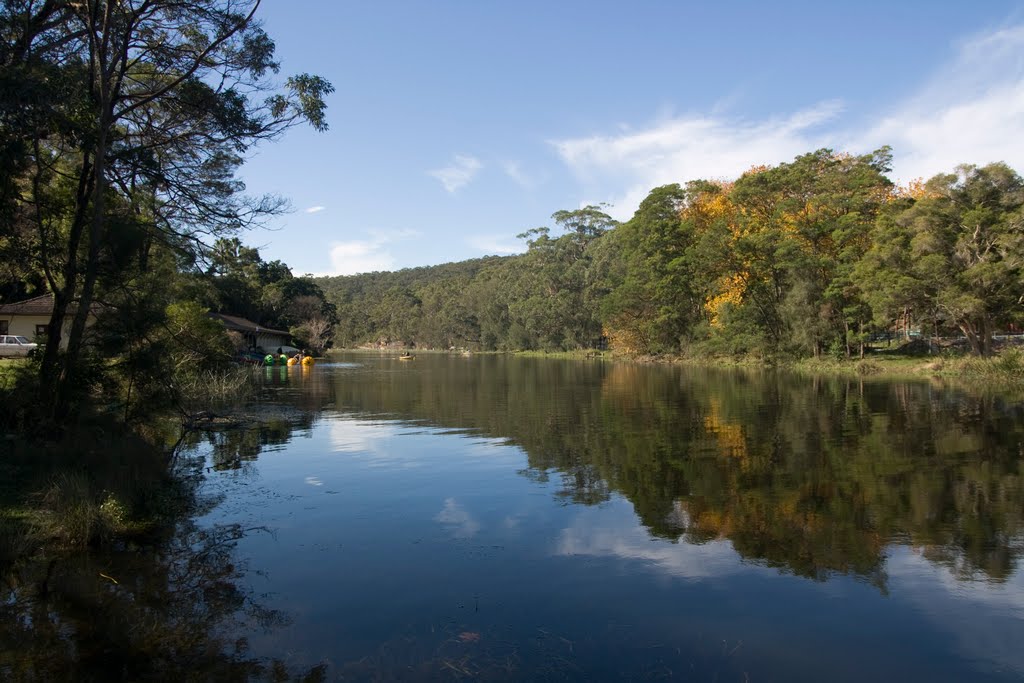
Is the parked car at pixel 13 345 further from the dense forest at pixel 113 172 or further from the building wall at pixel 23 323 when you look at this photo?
the dense forest at pixel 113 172

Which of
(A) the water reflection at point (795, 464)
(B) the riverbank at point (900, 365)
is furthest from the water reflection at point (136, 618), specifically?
(B) the riverbank at point (900, 365)

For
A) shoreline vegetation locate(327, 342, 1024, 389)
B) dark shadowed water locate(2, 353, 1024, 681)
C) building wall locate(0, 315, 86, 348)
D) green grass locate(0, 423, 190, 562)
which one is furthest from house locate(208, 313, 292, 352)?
green grass locate(0, 423, 190, 562)

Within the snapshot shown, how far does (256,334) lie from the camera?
59.7 metres

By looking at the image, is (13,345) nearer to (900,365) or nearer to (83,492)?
(83,492)

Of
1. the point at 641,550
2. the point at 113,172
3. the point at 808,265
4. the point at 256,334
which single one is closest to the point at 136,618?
the point at 641,550

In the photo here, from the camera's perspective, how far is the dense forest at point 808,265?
109 ft

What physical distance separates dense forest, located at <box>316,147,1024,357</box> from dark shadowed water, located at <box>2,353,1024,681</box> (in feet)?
61.8

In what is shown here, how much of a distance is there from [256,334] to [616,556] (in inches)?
2229

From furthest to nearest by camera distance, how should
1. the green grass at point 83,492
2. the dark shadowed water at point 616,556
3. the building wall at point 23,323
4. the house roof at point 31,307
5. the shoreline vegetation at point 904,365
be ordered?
the building wall at point 23,323 → the house roof at point 31,307 → the shoreline vegetation at point 904,365 → the green grass at point 83,492 → the dark shadowed water at point 616,556

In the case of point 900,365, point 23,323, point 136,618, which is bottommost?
point 136,618

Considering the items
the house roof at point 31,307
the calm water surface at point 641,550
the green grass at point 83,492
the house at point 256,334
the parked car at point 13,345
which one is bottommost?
the calm water surface at point 641,550

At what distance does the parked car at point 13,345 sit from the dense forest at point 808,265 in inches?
1644

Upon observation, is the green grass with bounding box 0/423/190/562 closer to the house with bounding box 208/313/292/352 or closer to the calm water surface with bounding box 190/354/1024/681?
the calm water surface with bounding box 190/354/1024/681

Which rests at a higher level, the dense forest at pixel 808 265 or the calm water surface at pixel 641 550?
the dense forest at pixel 808 265
